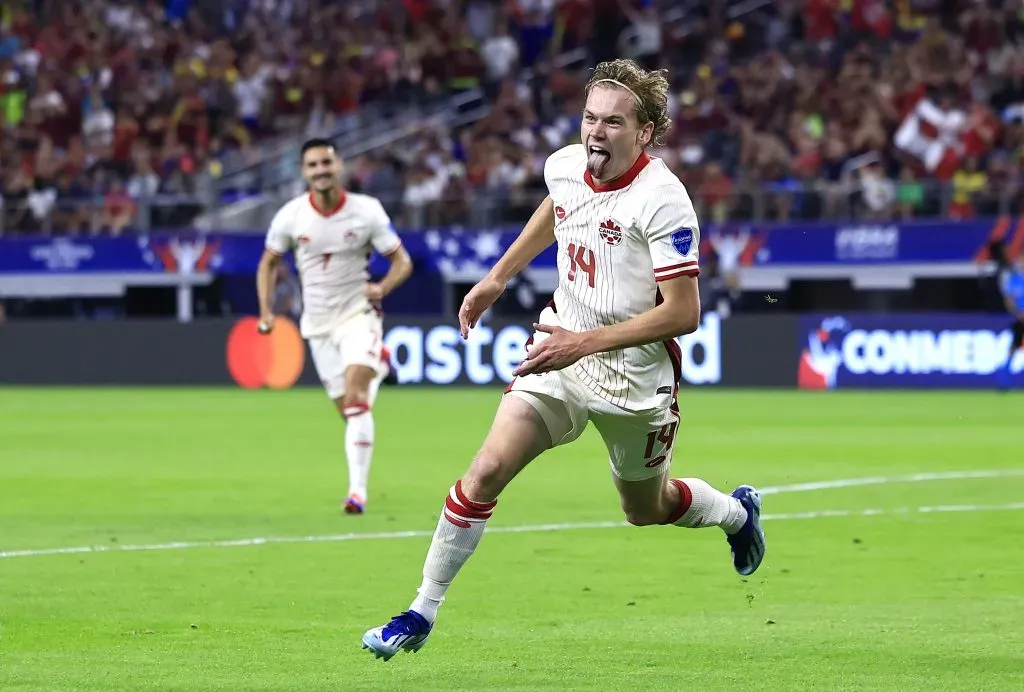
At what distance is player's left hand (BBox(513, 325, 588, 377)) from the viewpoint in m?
7.02

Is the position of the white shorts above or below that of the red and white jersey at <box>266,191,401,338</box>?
below

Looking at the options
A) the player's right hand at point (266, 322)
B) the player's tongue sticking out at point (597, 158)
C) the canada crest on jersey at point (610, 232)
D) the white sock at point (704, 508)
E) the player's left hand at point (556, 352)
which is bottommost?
the white sock at point (704, 508)

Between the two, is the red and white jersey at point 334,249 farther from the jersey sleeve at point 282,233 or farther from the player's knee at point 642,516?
the player's knee at point 642,516

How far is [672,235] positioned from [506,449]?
39.8 inches

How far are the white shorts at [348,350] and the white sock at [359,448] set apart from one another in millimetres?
398

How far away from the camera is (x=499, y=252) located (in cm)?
3045

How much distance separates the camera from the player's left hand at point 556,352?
23.0ft

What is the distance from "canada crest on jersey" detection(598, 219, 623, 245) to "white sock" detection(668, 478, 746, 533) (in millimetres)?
1480

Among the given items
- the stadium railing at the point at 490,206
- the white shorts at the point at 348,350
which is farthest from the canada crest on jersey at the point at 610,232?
the stadium railing at the point at 490,206

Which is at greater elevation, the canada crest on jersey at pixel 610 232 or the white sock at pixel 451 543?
the canada crest on jersey at pixel 610 232

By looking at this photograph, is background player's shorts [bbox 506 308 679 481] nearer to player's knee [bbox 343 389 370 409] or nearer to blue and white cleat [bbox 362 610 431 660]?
blue and white cleat [bbox 362 610 431 660]

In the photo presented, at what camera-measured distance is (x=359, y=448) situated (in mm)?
13391

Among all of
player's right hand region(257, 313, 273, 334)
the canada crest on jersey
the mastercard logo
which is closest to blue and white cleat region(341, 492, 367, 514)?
player's right hand region(257, 313, 273, 334)

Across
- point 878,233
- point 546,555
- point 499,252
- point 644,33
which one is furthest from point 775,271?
point 546,555
